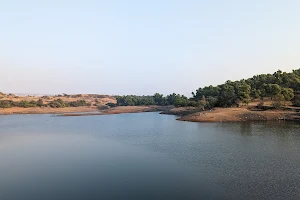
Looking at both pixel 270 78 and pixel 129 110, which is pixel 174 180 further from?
pixel 129 110

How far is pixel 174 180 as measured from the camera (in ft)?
90.2

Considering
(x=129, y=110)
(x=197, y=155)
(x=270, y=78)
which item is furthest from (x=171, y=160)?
(x=129, y=110)

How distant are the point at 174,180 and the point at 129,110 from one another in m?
128

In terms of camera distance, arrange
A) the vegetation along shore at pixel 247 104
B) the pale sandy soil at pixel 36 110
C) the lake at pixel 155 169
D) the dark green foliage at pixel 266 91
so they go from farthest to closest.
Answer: the pale sandy soil at pixel 36 110
the dark green foliage at pixel 266 91
the vegetation along shore at pixel 247 104
the lake at pixel 155 169

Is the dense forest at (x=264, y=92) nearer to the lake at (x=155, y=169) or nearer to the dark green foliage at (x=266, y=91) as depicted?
the dark green foliage at (x=266, y=91)

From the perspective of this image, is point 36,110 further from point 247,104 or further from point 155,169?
point 155,169

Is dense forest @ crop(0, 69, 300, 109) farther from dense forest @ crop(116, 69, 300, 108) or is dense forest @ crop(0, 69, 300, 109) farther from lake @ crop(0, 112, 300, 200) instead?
lake @ crop(0, 112, 300, 200)

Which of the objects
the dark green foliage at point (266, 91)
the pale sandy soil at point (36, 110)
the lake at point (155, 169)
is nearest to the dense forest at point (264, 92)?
the dark green foliage at point (266, 91)

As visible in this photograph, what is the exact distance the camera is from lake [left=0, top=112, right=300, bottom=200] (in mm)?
24202

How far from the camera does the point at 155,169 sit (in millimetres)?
31906

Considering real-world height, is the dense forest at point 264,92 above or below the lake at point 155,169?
above

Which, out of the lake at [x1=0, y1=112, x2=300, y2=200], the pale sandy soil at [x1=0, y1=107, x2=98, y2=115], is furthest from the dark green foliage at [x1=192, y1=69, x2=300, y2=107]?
the pale sandy soil at [x1=0, y1=107, x2=98, y2=115]

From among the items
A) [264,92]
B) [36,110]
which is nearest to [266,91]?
[264,92]

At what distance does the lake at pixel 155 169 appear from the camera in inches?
953
